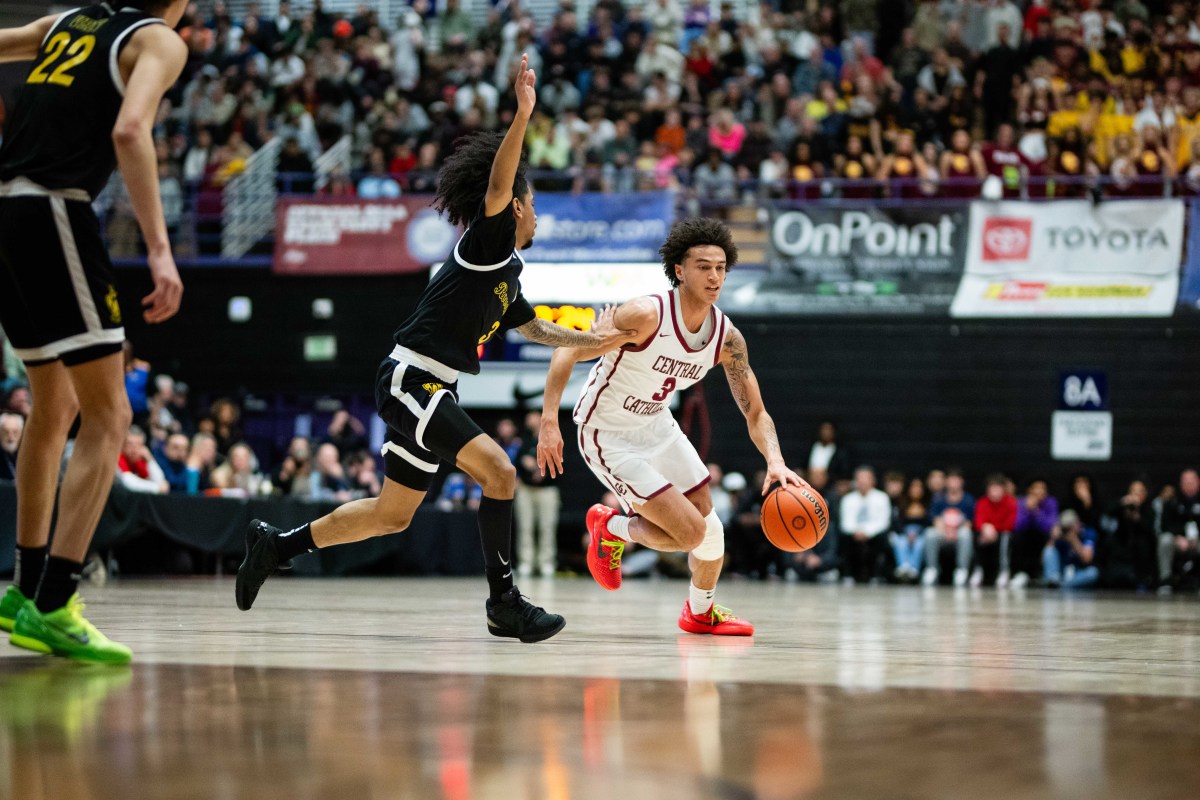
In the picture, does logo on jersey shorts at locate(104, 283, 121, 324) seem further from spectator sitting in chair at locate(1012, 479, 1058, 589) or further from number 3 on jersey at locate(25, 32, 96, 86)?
spectator sitting in chair at locate(1012, 479, 1058, 589)

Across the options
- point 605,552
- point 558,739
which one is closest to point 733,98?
point 605,552

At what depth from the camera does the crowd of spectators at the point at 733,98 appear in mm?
17172

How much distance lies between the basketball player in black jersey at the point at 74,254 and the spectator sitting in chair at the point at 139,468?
350 inches

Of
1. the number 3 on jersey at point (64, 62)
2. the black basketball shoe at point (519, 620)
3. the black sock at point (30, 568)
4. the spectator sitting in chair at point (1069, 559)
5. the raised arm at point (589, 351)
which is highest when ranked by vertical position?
the number 3 on jersey at point (64, 62)

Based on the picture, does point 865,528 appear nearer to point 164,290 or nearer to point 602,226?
point 602,226

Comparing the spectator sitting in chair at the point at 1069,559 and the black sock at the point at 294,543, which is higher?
the black sock at the point at 294,543

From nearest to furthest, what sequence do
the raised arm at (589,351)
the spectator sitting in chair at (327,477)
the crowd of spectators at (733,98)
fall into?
the raised arm at (589,351)
the spectator sitting in chair at (327,477)
the crowd of spectators at (733,98)

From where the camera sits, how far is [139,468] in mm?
13664

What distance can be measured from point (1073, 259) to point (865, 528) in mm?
3712

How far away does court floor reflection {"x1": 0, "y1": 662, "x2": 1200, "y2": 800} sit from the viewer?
108 inches

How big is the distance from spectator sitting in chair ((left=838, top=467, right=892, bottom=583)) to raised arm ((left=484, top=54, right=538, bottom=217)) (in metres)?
10.7

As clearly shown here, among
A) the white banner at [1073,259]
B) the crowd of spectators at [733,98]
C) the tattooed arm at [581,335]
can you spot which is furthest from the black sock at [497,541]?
the crowd of spectators at [733,98]

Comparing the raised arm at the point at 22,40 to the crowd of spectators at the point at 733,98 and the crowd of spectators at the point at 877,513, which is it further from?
the crowd of spectators at the point at 733,98

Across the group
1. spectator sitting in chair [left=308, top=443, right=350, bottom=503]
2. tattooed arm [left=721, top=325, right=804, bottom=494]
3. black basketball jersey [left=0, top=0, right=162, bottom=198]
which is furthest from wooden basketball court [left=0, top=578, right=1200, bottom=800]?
spectator sitting in chair [left=308, top=443, right=350, bottom=503]
